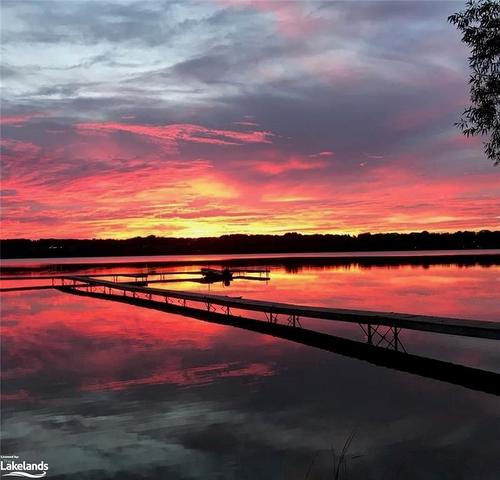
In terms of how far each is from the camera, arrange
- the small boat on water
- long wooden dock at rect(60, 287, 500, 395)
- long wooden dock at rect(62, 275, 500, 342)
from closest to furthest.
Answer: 1. long wooden dock at rect(60, 287, 500, 395)
2. long wooden dock at rect(62, 275, 500, 342)
3. the small boat on water

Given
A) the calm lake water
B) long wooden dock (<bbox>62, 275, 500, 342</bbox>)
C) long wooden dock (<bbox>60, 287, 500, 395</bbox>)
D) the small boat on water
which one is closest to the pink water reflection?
the calm lake water

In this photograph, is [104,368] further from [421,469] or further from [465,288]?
[465,288]

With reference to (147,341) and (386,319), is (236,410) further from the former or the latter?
(147,341)

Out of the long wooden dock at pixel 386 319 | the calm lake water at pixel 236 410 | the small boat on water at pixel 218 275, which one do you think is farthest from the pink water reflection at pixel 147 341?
the small boat on water at pixel 218 275

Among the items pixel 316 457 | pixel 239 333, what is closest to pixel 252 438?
pixel 316 457

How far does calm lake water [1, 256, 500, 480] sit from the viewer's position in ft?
33.2

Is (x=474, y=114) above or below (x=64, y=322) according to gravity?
above

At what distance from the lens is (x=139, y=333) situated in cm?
2666

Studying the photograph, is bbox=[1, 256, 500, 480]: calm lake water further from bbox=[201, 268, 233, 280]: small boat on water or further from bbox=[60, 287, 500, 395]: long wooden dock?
bbox=[201, 268, 233, 280]: small boat on water

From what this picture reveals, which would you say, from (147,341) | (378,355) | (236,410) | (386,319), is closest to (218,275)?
(147,341)

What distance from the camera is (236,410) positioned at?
13266 millimetres

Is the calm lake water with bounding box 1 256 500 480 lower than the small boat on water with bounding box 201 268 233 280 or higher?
lower

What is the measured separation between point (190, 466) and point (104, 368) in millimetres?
9683

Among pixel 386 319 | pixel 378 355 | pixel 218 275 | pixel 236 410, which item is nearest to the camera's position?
pixel 236 410
